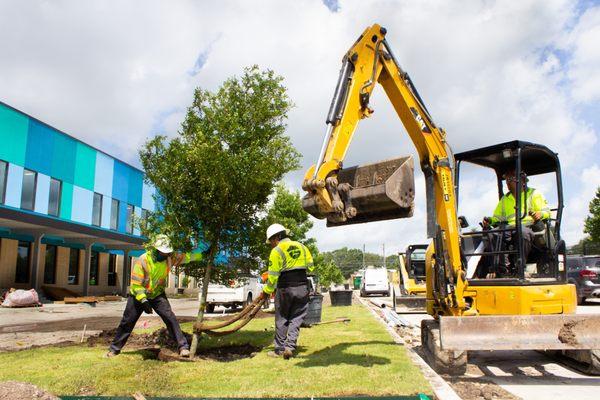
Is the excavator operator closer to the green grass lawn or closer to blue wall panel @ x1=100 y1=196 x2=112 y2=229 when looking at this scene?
the green grass lawn

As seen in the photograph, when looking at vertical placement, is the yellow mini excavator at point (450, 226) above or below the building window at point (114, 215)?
below

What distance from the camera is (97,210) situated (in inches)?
1189

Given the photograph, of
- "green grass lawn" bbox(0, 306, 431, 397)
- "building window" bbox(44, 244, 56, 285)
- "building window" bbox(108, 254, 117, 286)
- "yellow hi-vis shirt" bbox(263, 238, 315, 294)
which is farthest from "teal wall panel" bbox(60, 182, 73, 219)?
"yellow hi-vis shirt" bbox(263, 238, 315, 294)

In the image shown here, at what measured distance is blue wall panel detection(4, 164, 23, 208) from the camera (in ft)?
75.3

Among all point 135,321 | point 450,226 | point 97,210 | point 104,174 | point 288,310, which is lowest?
point 135,321

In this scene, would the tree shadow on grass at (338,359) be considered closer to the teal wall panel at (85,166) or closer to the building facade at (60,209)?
the building facade at (60,209)

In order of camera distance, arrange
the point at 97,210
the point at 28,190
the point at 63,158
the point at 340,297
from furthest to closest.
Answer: the point at 97,210 → the point at 63,158 → the point at 28,190 → the point at 340,297

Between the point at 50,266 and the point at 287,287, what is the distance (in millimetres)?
24322

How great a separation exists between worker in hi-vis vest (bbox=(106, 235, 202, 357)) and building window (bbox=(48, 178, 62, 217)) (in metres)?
21.4

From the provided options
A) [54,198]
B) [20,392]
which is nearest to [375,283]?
[54,198]

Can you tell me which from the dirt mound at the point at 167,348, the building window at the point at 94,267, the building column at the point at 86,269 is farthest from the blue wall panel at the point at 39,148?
the dirt mound at the point at 167,348

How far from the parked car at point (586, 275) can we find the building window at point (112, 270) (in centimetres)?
2777

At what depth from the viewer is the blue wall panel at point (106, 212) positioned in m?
30.7

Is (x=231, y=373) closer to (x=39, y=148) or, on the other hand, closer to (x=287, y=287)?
(x=287, y=287)
